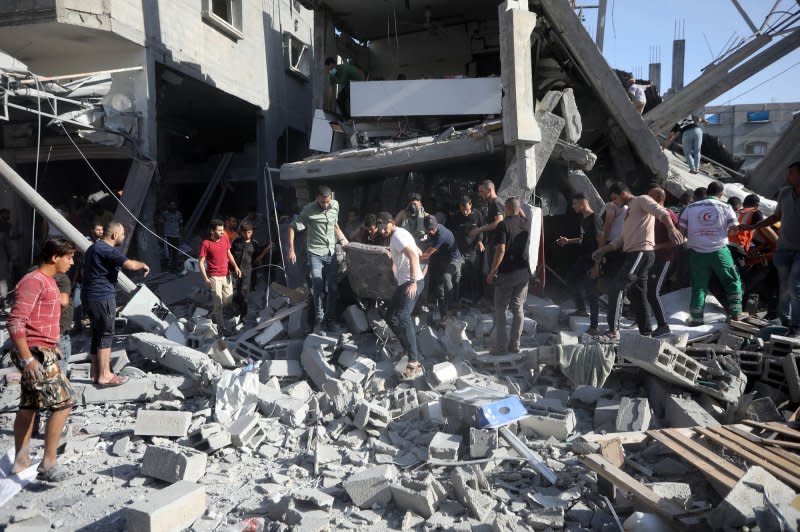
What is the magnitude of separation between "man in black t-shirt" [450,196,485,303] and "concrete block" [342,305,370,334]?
1.42m

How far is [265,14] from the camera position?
1391 cm

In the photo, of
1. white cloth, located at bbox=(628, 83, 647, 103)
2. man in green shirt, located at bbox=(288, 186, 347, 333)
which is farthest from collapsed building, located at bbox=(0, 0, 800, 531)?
white cloth, located at bbox=(628, 83, 647, 103)

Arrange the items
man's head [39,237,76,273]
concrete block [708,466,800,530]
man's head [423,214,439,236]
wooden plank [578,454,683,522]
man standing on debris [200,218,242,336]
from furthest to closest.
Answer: man standing on debris [200,218,242,336] → man's head [423,214,439,236] → man's head [39,237,76,273] → wooden plank [578,454,683,522] → concrete block [708,466,800,530]

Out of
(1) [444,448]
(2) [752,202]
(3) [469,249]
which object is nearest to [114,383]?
(1) [444,448]

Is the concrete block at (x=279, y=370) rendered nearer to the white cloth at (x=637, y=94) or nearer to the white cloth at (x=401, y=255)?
the white cloth at (x=401, y=255)

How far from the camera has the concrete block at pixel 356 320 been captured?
6.89m

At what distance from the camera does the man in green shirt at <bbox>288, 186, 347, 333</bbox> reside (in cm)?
686

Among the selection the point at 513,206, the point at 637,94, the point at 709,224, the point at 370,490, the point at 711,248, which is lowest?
the point at 370,490

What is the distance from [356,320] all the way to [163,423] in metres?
2.73

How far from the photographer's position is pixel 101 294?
18.2ft

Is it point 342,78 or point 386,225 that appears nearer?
point 386,225

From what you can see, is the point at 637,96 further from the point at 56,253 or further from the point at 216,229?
the point at 56,253

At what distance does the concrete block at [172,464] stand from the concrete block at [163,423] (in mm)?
560

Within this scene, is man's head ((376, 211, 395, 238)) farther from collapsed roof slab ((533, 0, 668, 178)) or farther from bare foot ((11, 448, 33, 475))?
collapsed roof slab ((533, 0, 668, 178))
